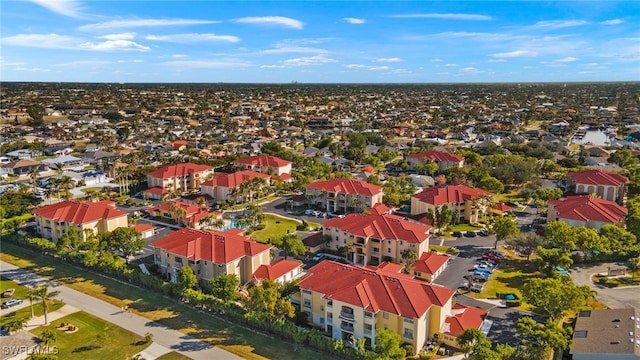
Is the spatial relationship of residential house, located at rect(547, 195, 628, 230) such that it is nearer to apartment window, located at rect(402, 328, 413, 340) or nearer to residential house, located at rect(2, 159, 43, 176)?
apartment window, located at rect(402, 328, 413, 340)

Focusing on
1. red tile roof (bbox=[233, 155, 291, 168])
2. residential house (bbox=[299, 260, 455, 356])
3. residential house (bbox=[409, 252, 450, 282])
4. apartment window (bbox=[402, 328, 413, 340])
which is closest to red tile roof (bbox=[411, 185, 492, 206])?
residential house (bbox=[409, 252, 450, 282])

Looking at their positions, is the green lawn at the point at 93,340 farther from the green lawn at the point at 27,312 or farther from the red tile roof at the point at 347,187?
the red tile roof at the point at 347,187

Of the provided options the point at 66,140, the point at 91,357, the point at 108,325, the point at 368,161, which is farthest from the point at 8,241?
the point at 66,140

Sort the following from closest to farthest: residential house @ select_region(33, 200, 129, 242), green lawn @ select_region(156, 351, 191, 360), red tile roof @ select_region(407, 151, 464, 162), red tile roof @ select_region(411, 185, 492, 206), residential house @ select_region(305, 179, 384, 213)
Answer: green lawn @ select_region(156, 351, 191, 360) < residential house @ select_region(33, 200, 129, 242) < red tile roof @ select_region(411, 185, 492, 206) < residential house @ select_region(305, 179, 384, 213) < red tile roof @ select_region(407, 151, 464, 162)

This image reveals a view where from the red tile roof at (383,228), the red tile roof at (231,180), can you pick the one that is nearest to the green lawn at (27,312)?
the red tile roof at (383,228)

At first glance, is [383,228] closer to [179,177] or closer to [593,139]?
[179,177]

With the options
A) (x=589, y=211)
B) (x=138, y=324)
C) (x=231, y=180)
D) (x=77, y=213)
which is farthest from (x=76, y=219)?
(x=589, y=211)
